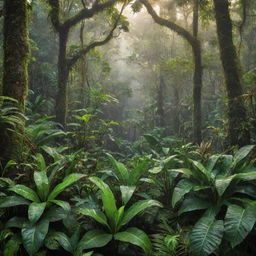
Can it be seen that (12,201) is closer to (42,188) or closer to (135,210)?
(42,188)

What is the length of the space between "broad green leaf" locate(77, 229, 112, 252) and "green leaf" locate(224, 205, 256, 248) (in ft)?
4.41

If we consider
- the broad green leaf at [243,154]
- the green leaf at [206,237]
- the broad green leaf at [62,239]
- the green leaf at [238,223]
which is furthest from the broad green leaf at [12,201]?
the broad green leaf at [243,154]

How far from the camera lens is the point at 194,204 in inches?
132

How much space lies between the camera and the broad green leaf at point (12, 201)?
3.00 m

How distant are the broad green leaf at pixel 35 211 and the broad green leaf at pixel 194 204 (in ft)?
5.79

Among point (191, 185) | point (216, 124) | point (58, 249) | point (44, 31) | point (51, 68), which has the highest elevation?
point (44, 31)

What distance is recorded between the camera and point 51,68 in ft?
53.0

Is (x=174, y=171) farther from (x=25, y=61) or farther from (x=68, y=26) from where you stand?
(x=68, y=26)

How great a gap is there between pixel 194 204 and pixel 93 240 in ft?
4.63

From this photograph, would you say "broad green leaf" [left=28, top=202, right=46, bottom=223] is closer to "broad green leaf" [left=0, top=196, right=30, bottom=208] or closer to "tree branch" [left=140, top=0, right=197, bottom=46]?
"broad green leaf" [left=0, top=196, right=30, bottom=208]

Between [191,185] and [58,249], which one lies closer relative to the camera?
[58,249]

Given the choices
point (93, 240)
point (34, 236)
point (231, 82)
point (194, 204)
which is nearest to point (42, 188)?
point (34, 236)

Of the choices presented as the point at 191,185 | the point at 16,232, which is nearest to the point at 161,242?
the point at 191,185

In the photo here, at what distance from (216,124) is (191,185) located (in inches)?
A: 427
